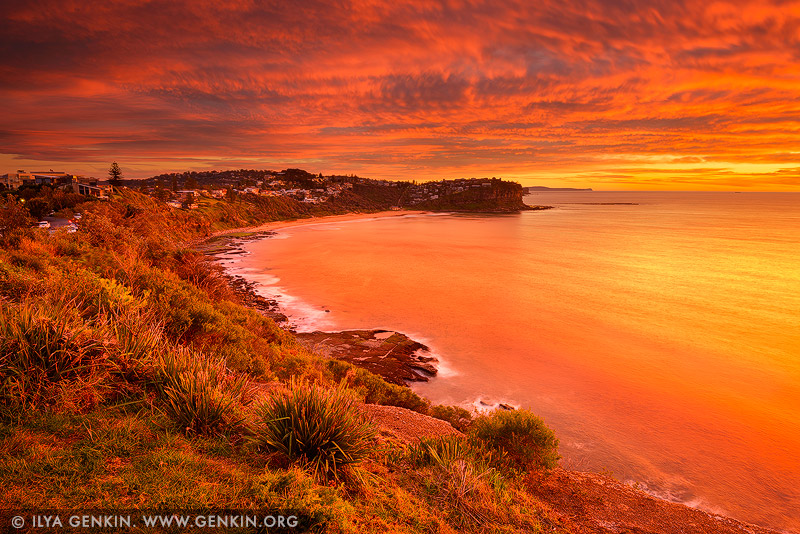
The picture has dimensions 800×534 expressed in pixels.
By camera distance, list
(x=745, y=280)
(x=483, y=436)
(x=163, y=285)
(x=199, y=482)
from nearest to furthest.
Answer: (x=199, y=482) → (x=483, y=436) → (x=163, y=285) → (x=745, y=280)

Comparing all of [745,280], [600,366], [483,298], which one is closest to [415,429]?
[600,366]

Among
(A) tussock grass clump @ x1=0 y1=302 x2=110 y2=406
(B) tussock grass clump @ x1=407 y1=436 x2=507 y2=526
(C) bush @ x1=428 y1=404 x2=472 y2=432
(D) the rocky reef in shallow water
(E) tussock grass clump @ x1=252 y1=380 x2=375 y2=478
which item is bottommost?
(D) the rocky reef in shallow water

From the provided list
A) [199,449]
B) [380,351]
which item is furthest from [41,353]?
[380,351]

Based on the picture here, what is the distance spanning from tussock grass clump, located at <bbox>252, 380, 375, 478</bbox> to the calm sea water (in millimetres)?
9267

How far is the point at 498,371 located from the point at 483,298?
14.0 m

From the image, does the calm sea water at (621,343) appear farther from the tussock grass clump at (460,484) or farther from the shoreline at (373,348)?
the tussock grass clump at (460,484)

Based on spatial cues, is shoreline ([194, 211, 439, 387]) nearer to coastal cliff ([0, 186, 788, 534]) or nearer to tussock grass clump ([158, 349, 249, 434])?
coastal cliff ([0, 186, 788, 534])

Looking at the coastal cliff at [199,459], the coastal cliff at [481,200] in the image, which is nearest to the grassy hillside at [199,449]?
the coastal cliff at [199,459]

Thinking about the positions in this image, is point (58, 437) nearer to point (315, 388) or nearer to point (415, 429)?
point (315, 388)

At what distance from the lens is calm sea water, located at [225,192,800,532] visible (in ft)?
39.7

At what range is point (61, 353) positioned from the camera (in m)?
5.07

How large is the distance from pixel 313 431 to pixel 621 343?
22781 millimetres

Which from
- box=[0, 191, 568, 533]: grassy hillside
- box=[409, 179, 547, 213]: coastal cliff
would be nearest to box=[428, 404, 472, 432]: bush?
box=[0, 191, 568, 533]: grassy hillside

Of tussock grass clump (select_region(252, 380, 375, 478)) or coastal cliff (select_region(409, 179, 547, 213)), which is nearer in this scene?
tussock grass clump (select_region(252, 380, 375, 478))
